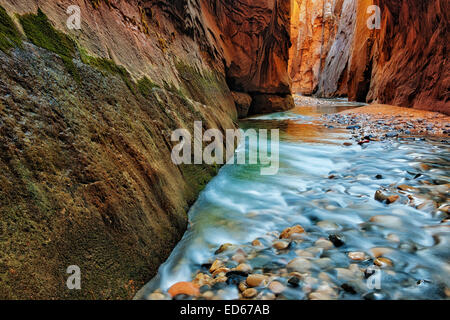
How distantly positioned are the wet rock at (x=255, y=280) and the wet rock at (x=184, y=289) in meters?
0.29

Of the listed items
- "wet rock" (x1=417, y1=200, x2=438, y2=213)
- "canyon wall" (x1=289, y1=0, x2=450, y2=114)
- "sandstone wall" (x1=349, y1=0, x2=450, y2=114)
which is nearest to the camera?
"wet rock" (x1=417, y1=200, x2=438, y2=213)

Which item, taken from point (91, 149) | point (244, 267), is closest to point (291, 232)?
point (244, 267)

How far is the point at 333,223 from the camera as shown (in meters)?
2.12

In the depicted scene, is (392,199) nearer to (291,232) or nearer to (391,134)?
(291,232)

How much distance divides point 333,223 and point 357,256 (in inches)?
19.7

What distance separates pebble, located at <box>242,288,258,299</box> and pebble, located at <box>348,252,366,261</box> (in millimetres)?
688

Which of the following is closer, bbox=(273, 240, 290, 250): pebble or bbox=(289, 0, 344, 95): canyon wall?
bbox=(273, 240, 290, 250): pebble

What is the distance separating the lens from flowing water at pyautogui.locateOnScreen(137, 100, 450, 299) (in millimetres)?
1433

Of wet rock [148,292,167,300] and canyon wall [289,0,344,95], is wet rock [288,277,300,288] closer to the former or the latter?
wet rock [148,292,167,300]

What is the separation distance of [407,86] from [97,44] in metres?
9.74

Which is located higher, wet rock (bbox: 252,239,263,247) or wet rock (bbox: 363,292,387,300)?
wet rock (bbox: 363,292,387,300)

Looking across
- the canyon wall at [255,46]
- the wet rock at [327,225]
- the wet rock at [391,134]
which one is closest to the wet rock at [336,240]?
the wet rock at [327,225]

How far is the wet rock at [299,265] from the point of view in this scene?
1529 mm

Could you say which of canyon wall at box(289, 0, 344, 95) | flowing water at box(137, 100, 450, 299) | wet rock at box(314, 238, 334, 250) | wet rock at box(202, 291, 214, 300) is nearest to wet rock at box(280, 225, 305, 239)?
flowing water at box(137, 100, 450, 299)
